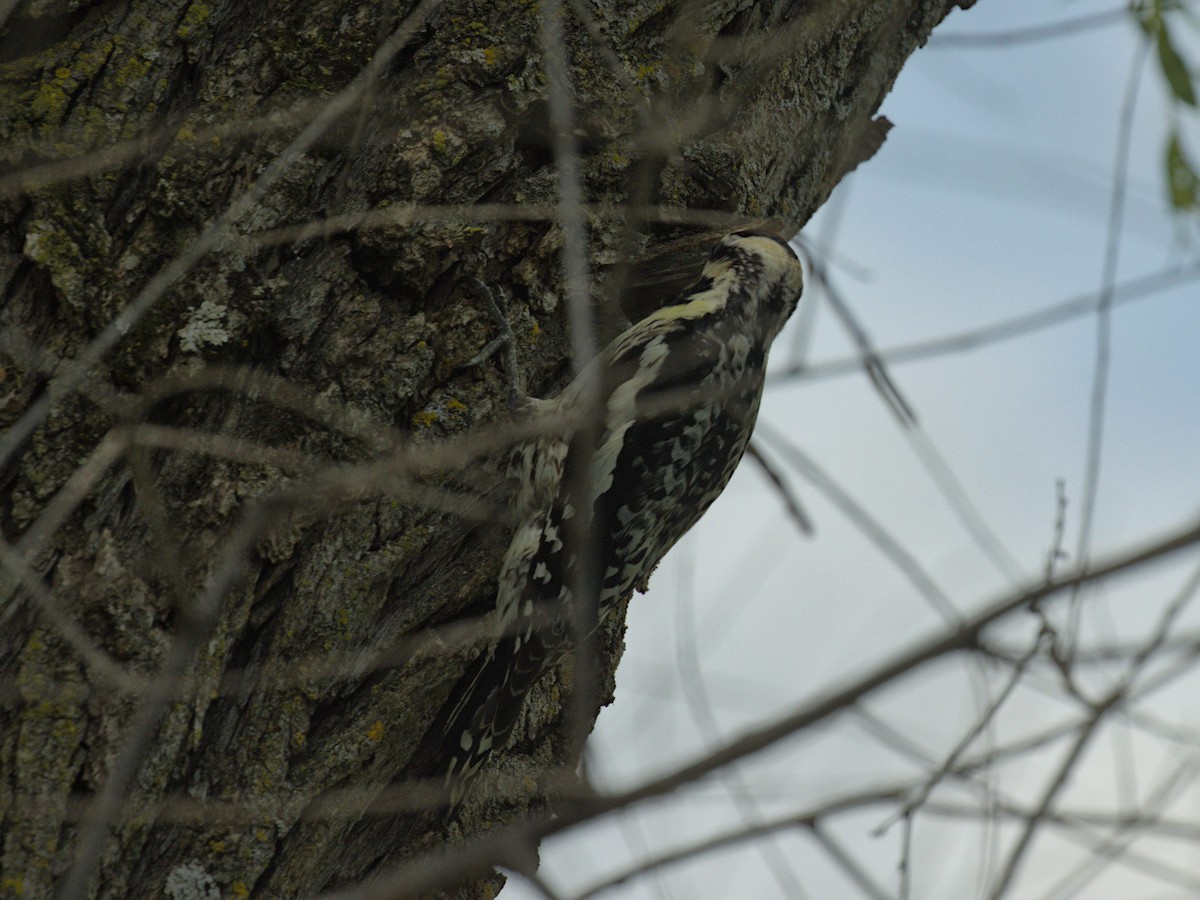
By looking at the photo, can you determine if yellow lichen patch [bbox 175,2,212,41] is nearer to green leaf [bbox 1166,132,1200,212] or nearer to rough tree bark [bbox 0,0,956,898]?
rough tree bark [bbox 0,0,956,898]

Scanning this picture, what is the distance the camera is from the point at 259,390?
2186mm

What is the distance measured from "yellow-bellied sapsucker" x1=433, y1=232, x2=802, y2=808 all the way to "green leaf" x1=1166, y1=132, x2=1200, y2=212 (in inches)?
36.7

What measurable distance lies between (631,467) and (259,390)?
1083 mm

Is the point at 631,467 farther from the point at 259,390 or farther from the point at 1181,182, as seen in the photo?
the point at 1181,182

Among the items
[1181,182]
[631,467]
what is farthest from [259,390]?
[1181,182]

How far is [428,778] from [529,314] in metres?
0.95

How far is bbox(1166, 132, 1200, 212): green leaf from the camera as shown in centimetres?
244

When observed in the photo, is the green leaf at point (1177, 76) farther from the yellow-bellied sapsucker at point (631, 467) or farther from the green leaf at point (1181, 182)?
the yellow-bellied sapsucker at point (631, 467)

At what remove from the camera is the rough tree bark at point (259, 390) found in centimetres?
193

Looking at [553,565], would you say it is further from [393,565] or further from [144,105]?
[144,105]

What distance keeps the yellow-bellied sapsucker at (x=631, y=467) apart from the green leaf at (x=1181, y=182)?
3.06 ft

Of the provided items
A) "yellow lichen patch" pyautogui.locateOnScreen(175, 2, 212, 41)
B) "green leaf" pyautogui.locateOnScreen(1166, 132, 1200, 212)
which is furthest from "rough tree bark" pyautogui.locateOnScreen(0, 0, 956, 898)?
"green leaf" pyautogui.locateOnScreen(1166, 132, 1200, 212)

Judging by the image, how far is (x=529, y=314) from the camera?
2.61m

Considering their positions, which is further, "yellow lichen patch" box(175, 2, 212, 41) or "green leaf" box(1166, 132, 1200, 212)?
"green leaf" box(1166, 132, 1200, 212)
